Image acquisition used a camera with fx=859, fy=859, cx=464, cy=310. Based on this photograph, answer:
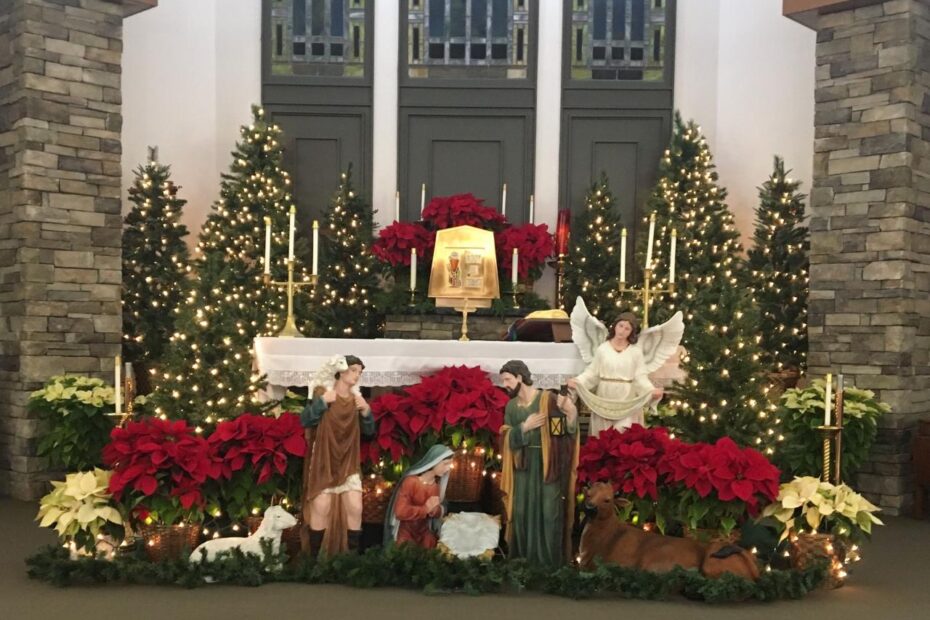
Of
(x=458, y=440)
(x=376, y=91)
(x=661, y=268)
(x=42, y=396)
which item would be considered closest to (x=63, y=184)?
(x=42, y=396)

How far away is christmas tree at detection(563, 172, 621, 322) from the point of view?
9.54 m

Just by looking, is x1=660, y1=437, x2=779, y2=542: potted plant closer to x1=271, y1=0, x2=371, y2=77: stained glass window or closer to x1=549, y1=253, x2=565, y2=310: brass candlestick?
x1=549, y1=253, x2=565, y2=310: brass candlestick

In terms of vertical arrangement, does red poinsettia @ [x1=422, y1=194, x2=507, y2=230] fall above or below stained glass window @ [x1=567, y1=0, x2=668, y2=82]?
below

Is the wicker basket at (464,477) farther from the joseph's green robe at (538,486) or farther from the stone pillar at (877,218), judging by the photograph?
the stone pillar at (877,218)

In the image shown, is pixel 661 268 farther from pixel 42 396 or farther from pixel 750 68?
pixel 42 396

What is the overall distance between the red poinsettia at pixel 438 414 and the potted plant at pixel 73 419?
10.5 feet

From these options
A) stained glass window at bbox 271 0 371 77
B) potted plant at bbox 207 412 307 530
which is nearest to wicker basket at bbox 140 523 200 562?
potted plant at bbox 207 412 307 530

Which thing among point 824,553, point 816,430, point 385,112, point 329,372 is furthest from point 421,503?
point 385,112

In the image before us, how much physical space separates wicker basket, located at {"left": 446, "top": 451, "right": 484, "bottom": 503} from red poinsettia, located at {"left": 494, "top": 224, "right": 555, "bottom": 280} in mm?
3757

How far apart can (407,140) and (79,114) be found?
12.4 ft

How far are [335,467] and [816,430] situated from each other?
4.60m

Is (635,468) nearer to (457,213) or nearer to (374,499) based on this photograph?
(374,499)

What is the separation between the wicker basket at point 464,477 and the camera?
599cm

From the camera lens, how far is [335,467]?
207 inches
